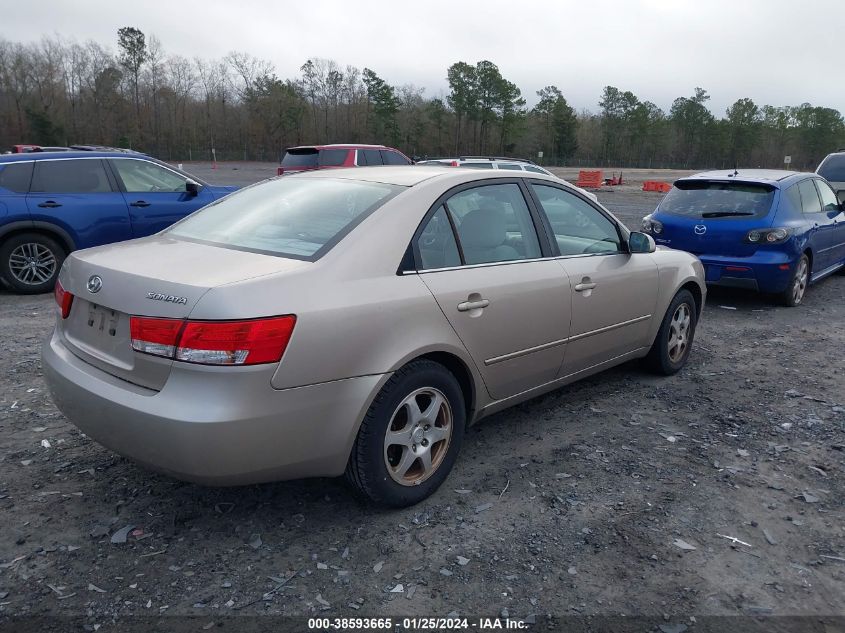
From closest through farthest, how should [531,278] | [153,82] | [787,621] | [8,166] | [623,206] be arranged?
[787,621] < [531,278] < [8,166] < [623,206] < [153,82]

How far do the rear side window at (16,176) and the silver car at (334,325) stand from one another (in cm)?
554

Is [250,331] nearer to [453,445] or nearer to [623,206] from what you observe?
[453,445]

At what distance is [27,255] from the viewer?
26.8 ft

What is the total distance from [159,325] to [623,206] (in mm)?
22730

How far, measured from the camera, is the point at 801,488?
3631mm

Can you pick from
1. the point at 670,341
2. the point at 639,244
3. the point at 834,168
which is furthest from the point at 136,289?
the point at 834,168

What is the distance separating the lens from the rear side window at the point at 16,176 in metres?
8.05

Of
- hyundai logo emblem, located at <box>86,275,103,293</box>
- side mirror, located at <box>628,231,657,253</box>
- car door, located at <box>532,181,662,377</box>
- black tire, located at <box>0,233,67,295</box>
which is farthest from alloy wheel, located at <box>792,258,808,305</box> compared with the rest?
black tire, located at <box>0,233,67,295</box>

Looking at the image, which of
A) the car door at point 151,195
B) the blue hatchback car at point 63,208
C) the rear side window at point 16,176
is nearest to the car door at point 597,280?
the car door at point 151,195

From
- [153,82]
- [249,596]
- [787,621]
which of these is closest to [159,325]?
[249,596]

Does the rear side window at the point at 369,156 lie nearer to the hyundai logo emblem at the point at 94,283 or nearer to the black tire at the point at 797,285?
the black tire at the point at 797,285

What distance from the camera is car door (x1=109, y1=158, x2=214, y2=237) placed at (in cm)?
859

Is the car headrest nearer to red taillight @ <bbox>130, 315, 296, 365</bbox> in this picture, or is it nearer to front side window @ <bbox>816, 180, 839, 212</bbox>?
red taillight @ <bbox>130, 315, 296, 365</bbox>

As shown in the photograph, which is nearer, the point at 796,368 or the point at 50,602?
the point at 50,602
